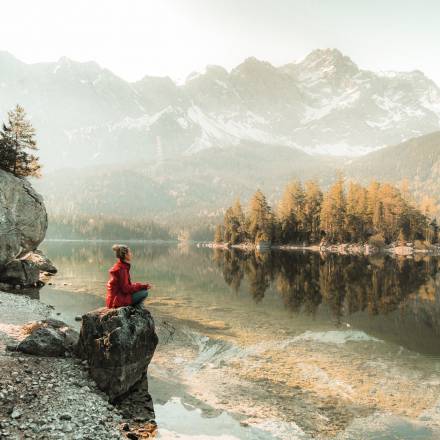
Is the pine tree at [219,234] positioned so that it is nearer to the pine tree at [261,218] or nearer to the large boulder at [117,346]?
the pine tree at [261,218]

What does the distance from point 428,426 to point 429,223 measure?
140 meters

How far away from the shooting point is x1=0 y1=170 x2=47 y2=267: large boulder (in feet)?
121

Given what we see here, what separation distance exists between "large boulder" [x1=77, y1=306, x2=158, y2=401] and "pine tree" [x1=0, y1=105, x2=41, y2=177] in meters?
31.0

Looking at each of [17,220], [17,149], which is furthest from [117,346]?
[17,149]

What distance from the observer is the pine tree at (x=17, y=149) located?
42.2 meters

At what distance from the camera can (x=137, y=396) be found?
16000mm

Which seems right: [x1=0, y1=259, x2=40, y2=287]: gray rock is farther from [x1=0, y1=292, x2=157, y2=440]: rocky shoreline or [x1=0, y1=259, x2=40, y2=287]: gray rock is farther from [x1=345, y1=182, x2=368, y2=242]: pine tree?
[x1=345, y1=182, x2=368, y2=242]: pine tree

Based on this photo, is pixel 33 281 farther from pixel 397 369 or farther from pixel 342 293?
pixel 397 369

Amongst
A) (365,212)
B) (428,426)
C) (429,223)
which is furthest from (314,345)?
(429,223)

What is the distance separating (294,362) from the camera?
2169 centimetres

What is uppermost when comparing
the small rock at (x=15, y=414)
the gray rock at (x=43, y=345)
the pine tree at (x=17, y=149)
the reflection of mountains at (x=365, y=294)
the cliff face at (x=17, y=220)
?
the pine tree at (x=17, y=149)

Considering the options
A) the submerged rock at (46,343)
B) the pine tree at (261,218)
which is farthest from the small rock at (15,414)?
the pine tree at (261,218)

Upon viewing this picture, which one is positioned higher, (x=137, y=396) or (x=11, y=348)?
(x=11, y=348)

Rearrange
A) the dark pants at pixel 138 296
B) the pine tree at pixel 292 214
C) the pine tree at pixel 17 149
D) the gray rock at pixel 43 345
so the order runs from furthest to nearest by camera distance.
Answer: the pine tree at pixel 292 214
the pine tree at pixel 17 149
the gray rock at pixel 43 345
the dark pants at pixel 138 296
